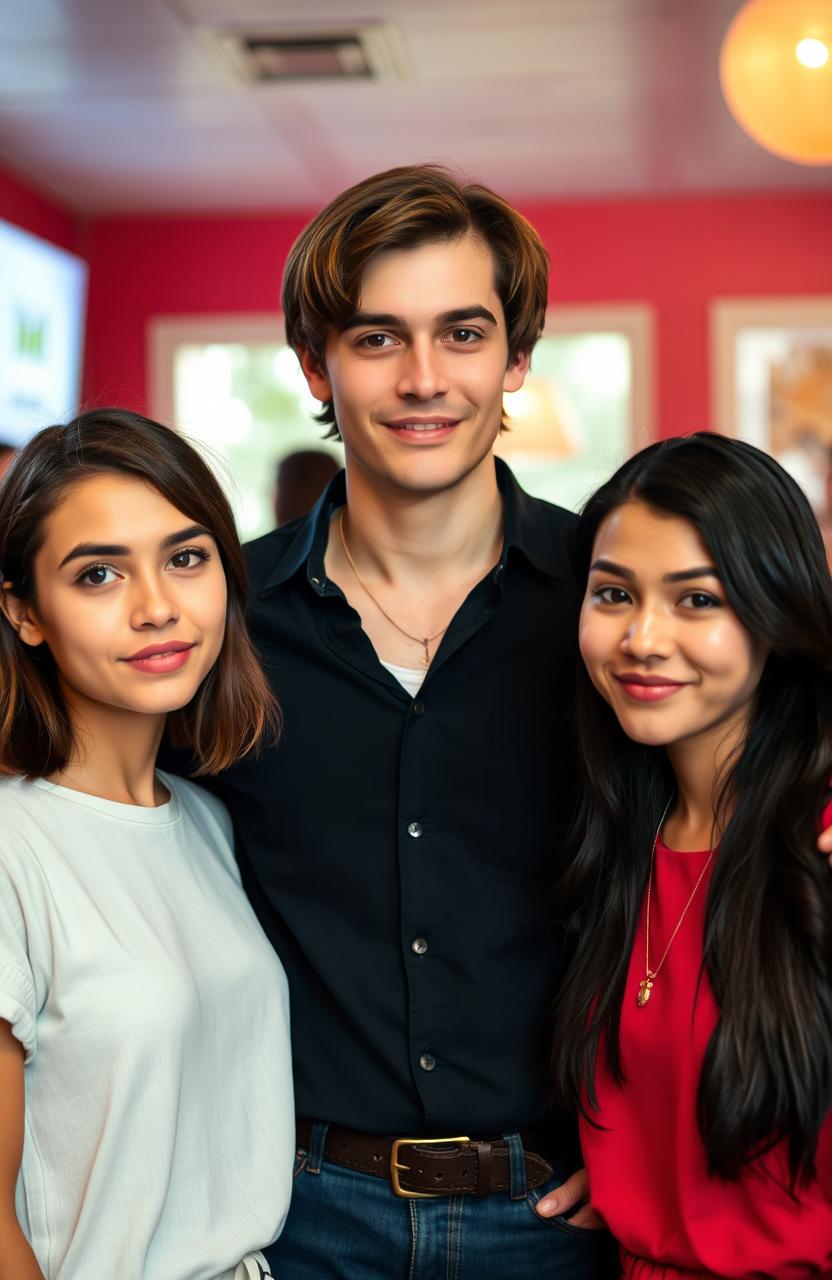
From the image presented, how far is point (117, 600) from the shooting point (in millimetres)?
1619

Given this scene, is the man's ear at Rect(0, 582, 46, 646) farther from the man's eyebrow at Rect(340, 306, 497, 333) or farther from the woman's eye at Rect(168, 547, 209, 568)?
the man's eyebrow at Rect(340, 306, 497, 333)

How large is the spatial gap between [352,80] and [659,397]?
7.41 feet

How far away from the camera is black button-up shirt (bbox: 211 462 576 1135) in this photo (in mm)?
1795

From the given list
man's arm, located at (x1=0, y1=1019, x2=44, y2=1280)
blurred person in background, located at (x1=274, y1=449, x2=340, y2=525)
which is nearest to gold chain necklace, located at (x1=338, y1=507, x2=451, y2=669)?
man's arm, located at (x1=0, y1=1019, x2=44, y2=1280)

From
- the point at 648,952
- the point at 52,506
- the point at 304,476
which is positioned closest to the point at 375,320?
the point at 52,506

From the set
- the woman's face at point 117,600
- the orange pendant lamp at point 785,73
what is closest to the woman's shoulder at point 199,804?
the woman's face at point 117,600

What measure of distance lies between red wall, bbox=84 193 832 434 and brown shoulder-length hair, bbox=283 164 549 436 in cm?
445

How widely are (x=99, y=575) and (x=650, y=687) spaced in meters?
0.62

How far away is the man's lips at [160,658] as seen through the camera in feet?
5.33

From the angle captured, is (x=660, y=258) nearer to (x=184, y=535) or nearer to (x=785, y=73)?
(x=785, y=73)

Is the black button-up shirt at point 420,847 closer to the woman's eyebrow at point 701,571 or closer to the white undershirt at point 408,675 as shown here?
the white undershirt at point 408,675

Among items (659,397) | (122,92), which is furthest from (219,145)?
(659,397)

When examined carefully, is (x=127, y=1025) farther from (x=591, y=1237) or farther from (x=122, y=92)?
(x=122, y=92)

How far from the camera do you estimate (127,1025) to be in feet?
4.89
